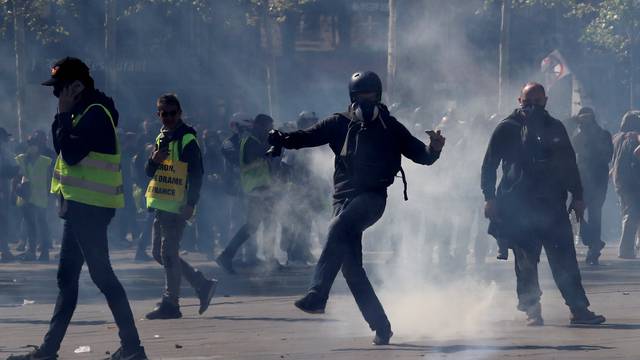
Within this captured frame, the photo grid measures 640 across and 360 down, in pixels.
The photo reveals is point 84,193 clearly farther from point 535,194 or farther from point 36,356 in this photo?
point 535,194

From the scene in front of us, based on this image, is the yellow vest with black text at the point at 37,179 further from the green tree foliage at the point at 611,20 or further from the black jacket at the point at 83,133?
the green tree foliage at the point at 611,20

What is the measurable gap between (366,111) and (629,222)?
9.73 meters

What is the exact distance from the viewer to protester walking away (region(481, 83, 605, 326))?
1023 centimetres

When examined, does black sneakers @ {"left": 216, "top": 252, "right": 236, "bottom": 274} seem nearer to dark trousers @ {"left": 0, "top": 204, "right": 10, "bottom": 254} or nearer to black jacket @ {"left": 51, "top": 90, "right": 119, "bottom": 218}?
dark trousers @ {"left": 0, "top": 204, "right": 10, "bottom": 254}

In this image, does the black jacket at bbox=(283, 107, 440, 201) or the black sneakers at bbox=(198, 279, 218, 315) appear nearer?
the black jacket at bbox=(283, 107, 440, 201)

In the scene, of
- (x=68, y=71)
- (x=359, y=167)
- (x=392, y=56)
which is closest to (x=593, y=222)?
(x=359, y=167)

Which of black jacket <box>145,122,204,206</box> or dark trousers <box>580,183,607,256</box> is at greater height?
black jacket <box>145,122,204,206</box>

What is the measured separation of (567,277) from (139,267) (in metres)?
7.91

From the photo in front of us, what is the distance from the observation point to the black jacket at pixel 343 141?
8.84m

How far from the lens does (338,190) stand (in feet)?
29.3

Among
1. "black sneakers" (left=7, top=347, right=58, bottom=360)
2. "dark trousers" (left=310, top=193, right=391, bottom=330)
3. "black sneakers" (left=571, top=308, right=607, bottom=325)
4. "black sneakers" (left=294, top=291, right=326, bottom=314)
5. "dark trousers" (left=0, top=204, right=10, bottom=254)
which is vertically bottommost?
"dark trousers" (left=0, top=204, right=10, bottom=254)

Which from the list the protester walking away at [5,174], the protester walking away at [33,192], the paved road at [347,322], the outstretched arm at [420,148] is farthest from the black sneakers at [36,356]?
the protester walking away at [5,174]

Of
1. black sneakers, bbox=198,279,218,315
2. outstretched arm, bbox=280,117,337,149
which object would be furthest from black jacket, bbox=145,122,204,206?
outstretched arm, bbox=280,117,337,149

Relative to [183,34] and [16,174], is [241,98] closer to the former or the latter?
[183,34]
